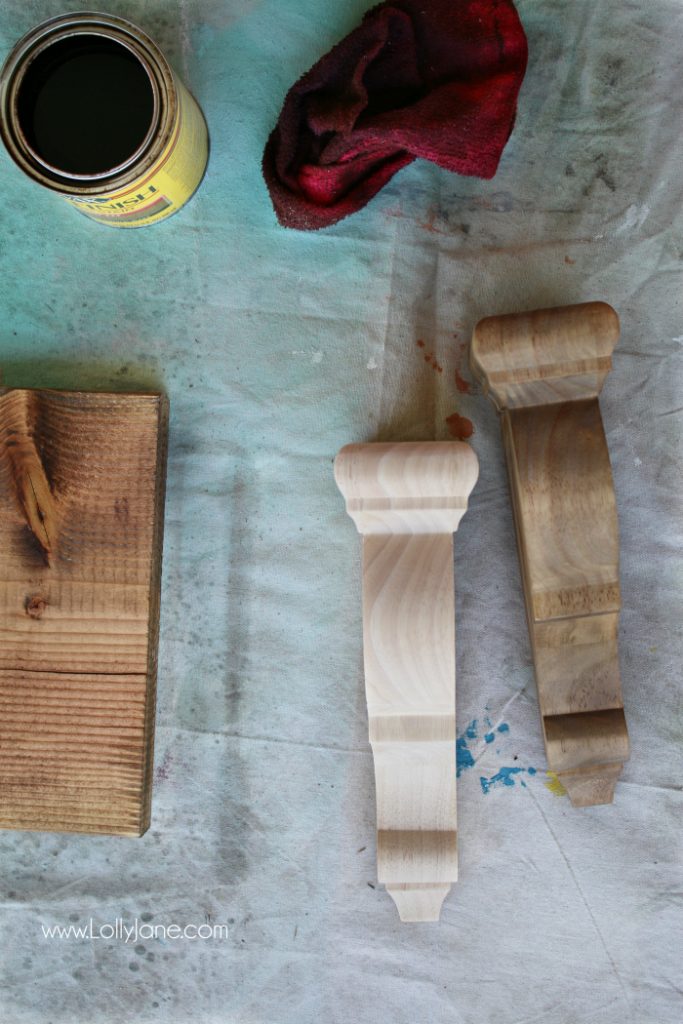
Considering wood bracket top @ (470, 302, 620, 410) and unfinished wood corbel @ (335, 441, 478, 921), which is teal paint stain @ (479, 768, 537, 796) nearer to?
unfinished wood corbel @ (335, 441, 478, 921)

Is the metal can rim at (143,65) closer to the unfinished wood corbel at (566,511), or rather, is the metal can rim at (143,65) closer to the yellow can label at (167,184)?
the yellow can label at (167,184)

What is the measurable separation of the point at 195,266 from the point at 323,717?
16.8 inches

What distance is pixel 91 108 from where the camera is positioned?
61cm

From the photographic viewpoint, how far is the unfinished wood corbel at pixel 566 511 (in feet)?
2.03

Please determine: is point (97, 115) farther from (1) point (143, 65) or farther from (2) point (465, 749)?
(2) point (465, 749)

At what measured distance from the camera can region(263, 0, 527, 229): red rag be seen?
2.08 ft

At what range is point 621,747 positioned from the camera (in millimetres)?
643

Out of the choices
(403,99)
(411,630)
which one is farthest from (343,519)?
(403,99)

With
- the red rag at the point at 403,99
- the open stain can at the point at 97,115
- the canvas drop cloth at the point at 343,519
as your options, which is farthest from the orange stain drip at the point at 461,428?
the open stain can at the point at 97,115

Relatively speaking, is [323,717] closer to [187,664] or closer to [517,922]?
[187,664]

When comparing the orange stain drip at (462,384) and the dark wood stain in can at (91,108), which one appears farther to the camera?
the orange stain drip at (462,384)

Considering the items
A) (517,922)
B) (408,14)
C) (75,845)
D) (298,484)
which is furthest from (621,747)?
(408,14)

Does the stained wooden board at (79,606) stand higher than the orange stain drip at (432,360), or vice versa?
the orange stain drip at (432,360)

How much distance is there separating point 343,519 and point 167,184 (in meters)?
0.32
